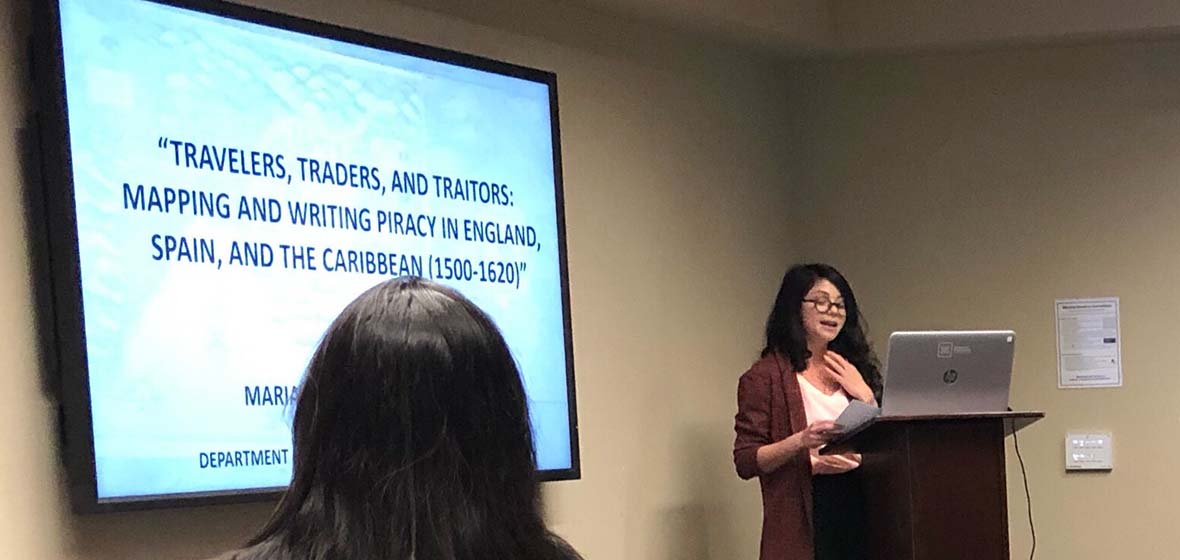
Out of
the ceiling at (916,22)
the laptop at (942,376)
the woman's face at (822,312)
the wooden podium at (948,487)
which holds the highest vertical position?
the ceiling at (916,22)

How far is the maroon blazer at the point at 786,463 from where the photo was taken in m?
3.65

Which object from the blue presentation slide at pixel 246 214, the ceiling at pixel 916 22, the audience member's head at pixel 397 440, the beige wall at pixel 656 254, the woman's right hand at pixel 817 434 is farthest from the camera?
the ceiling at pixel 916 22

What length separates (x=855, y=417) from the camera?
3.30 metres

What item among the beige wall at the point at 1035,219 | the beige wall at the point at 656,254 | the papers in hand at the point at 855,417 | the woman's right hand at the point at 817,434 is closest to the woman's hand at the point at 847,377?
the woman's right hand at the point at 817,434

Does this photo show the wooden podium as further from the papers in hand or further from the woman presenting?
the woman presenting

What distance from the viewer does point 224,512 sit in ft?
9.16

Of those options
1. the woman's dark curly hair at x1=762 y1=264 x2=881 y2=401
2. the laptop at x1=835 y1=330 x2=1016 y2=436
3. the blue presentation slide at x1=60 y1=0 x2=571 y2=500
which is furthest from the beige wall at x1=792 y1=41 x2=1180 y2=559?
the blue presentation slide at x1=60 y1=0 x2=571 y2=500

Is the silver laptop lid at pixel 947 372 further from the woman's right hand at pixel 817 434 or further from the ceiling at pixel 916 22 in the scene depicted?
the ceiling at pixel 916 22

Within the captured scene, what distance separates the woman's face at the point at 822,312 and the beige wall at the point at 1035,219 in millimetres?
973

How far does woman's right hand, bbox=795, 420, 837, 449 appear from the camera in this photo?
3395 mm

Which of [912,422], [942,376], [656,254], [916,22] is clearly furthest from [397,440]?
[916,22]

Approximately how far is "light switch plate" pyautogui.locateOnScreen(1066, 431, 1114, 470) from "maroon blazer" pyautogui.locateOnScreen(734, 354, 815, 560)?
4.05 ft

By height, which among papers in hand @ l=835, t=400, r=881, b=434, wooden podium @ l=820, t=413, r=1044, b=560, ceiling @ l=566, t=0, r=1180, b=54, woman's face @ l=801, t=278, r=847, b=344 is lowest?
wooden podium @ l=820, t=413, r=1044, b=560

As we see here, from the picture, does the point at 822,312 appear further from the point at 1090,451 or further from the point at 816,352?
the point at 1090,451
